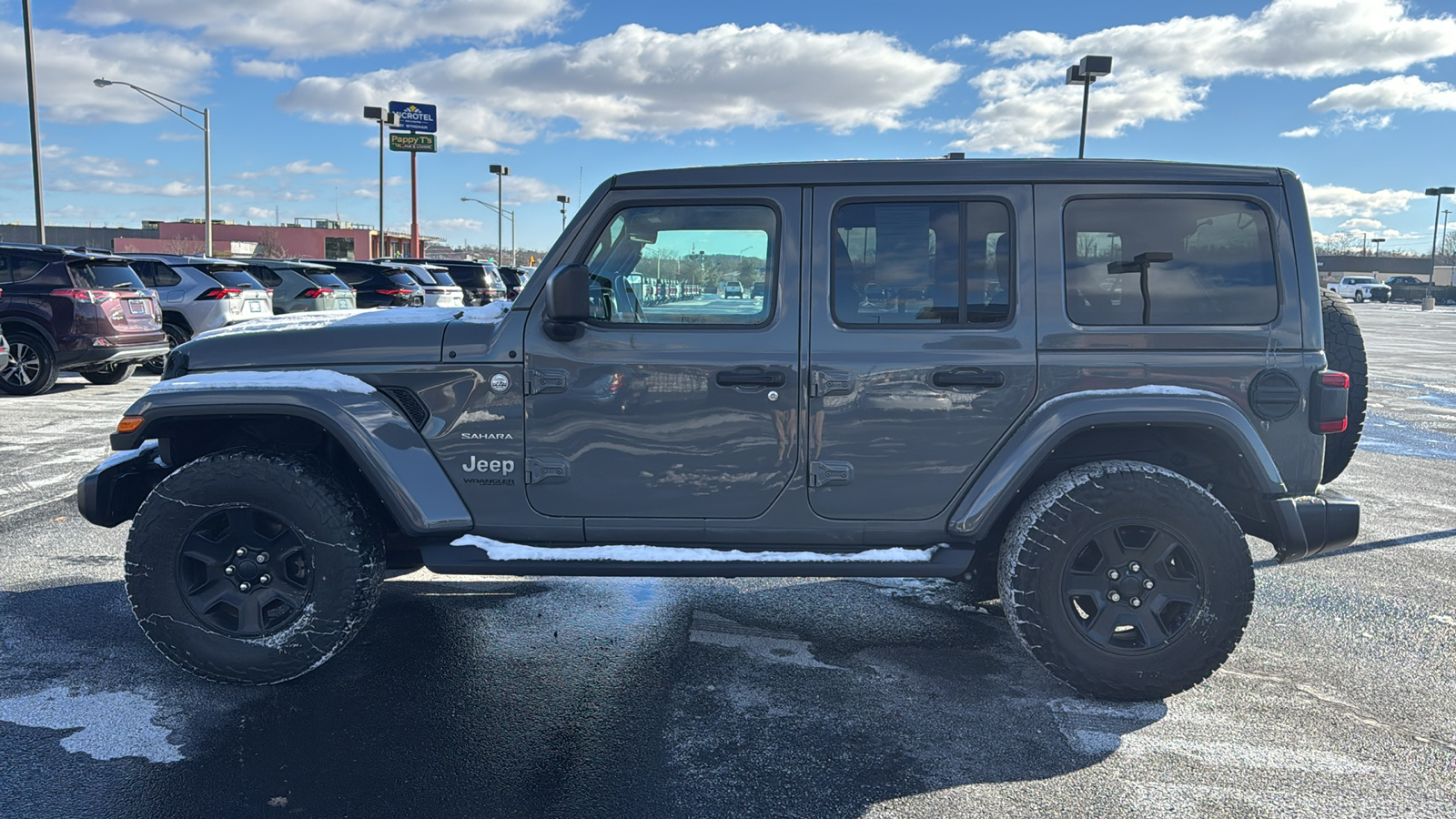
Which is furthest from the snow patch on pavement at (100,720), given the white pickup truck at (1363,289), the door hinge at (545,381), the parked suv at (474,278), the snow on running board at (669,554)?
the white pickup truck at (1363,289)

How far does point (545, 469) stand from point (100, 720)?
1.71 m

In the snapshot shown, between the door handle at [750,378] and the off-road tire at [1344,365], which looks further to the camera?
the off-road tire at [1344,365]

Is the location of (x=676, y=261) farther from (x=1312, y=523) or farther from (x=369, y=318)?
(x=1312, y=523)

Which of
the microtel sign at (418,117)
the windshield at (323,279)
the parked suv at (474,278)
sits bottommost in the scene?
the windshield at (323,279)

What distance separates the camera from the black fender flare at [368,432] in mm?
3402

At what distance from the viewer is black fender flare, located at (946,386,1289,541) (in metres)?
3.38

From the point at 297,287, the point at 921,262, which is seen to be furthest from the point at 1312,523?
the point at 297,287

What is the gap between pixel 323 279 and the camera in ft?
49.8

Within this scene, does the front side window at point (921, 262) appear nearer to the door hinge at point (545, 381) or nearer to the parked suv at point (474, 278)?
the door hinge at point (545, 381)

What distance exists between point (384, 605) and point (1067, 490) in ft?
10.1

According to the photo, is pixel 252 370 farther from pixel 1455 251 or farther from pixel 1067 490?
pixel 1455 251

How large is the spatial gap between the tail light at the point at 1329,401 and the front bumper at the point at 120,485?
4392 mm

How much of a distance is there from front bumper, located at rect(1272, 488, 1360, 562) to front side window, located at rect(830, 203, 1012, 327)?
1280 millimetres

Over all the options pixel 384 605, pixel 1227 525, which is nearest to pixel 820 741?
pixel 1227 525
